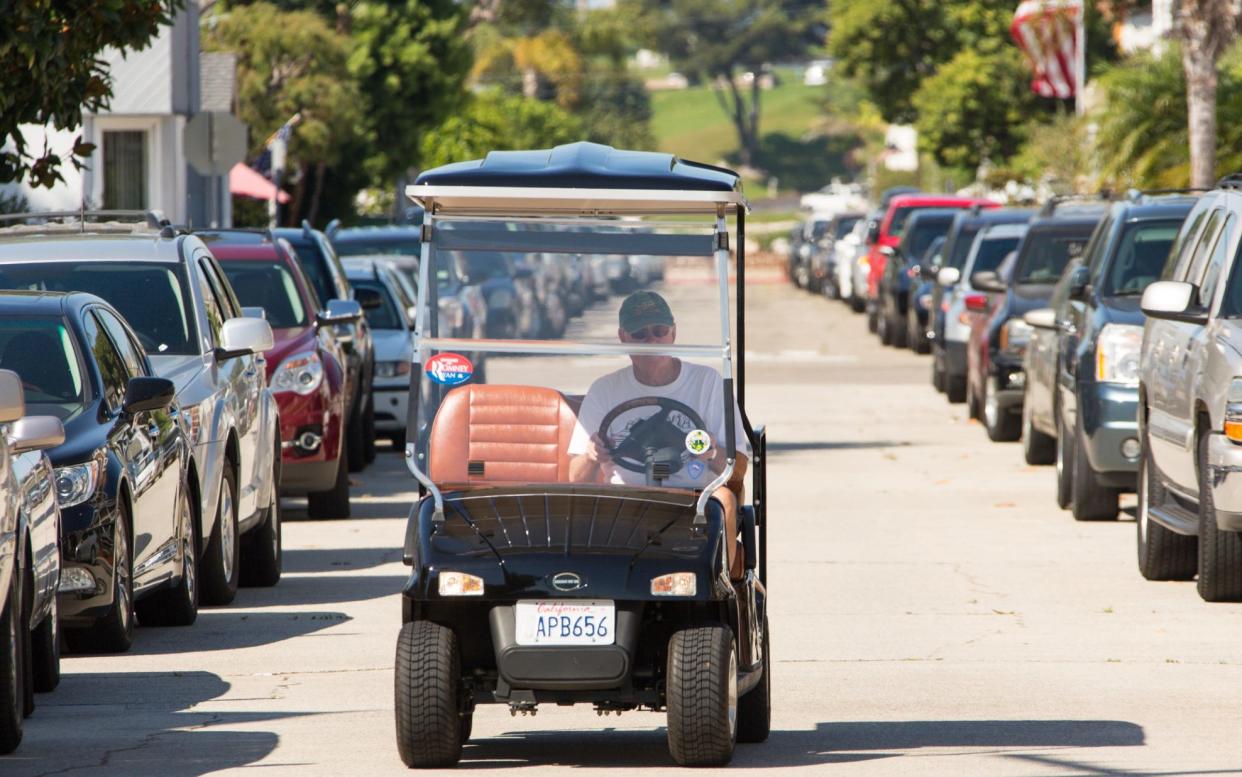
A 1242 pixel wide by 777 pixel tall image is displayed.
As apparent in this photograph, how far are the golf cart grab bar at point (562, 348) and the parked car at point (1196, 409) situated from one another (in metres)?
3.77

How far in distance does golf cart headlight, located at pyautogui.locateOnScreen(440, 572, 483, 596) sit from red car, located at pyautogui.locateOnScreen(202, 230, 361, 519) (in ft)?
26.9

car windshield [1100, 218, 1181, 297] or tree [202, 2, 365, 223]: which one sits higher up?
tree [202, 2, 365, 223]

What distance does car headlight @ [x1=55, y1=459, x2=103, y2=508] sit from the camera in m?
10.1

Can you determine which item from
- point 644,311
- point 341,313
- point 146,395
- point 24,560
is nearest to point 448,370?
point 644,311

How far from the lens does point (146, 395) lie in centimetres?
1064

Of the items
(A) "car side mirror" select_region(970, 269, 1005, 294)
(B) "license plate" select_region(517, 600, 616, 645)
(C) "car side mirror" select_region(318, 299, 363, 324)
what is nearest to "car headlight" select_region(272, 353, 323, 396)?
(C) "car side mirror" select_region(318, 299, 363, 324)

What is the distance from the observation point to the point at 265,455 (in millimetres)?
13648

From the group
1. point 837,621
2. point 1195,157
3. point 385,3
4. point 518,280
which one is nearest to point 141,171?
point 1195,157

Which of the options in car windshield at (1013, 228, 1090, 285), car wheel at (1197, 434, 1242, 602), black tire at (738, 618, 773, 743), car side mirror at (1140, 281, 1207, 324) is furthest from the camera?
car windshield at (1013, 228, 1090, 285)

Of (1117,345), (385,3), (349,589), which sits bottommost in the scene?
(349,589)

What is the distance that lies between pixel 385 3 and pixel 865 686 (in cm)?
4458

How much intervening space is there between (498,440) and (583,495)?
1.45ft

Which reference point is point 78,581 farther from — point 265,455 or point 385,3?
point 385,3

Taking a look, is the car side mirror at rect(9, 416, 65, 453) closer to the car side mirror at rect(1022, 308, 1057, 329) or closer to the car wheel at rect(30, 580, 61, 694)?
the car wheel at rect(30, 580, 61, 694)
